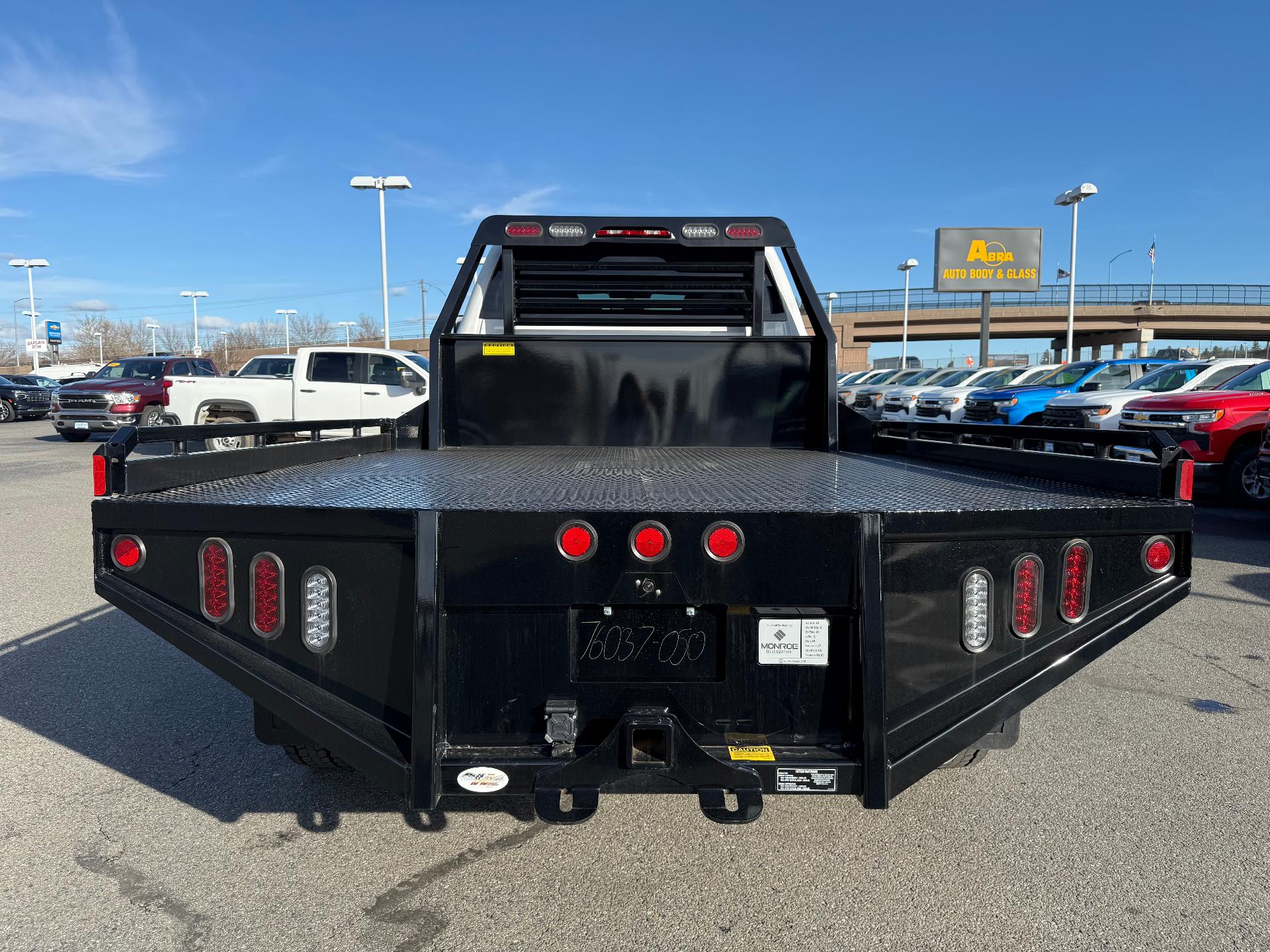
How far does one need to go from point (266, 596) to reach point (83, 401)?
827 inches

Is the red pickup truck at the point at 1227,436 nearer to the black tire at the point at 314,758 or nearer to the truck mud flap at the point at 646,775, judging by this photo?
the truck mud flap at the point at 646,775

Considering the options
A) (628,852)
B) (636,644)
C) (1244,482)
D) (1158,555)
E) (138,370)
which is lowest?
(628,852)

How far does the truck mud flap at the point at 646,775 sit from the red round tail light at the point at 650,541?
0.43 metres

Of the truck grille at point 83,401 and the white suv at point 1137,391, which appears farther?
the truck grille at point 83,401

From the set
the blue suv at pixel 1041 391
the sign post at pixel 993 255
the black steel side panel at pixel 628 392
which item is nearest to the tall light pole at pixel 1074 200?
the sign post at pixel 993 255

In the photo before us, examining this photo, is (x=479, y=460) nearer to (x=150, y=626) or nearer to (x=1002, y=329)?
(x=150, y=626)

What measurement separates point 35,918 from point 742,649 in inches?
86.8

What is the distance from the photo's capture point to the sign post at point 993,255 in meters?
37.5

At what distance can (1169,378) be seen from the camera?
48.1ft

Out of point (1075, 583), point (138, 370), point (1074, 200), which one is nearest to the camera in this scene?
point (1075, 583)

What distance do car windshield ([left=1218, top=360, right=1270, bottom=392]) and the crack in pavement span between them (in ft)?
38.8

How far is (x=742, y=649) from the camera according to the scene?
2439mm


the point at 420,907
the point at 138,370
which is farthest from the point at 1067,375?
the point at 138,370

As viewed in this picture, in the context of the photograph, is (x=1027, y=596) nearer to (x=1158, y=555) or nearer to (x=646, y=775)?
(x=1158, y=555)
